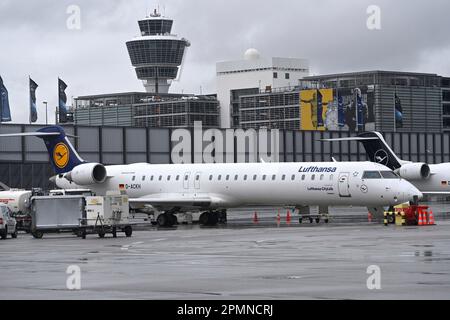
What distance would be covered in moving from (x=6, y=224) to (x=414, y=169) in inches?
1357

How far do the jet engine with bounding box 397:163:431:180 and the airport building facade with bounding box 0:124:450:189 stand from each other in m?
19.2

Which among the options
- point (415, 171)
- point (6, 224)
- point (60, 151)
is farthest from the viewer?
point (415, 171)

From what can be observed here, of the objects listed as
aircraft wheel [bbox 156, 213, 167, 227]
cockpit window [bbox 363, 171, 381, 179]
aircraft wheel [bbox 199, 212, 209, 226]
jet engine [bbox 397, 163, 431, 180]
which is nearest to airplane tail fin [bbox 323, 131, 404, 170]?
jet engine [bbox 397, 163, 431, 180]

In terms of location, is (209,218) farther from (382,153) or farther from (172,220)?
(382,153)

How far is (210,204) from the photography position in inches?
2277

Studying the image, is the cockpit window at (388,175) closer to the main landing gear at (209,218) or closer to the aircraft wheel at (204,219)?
the main landing gear at (209,218)

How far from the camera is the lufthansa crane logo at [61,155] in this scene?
64.2m

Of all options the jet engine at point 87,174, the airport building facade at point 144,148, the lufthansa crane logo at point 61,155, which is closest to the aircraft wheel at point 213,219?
the jet engine at point 87,174

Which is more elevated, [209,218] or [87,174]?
[87,174]

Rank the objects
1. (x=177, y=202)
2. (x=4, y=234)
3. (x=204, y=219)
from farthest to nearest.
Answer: (x=204, y=219), (x=177, y=202), (x=4, y=234)

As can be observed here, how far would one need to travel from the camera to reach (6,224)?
46688 mm

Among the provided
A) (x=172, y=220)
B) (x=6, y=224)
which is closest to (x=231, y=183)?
(x=172, y=220)

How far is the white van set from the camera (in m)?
46.2

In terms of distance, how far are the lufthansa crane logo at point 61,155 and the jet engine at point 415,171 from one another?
23664 millimetres
